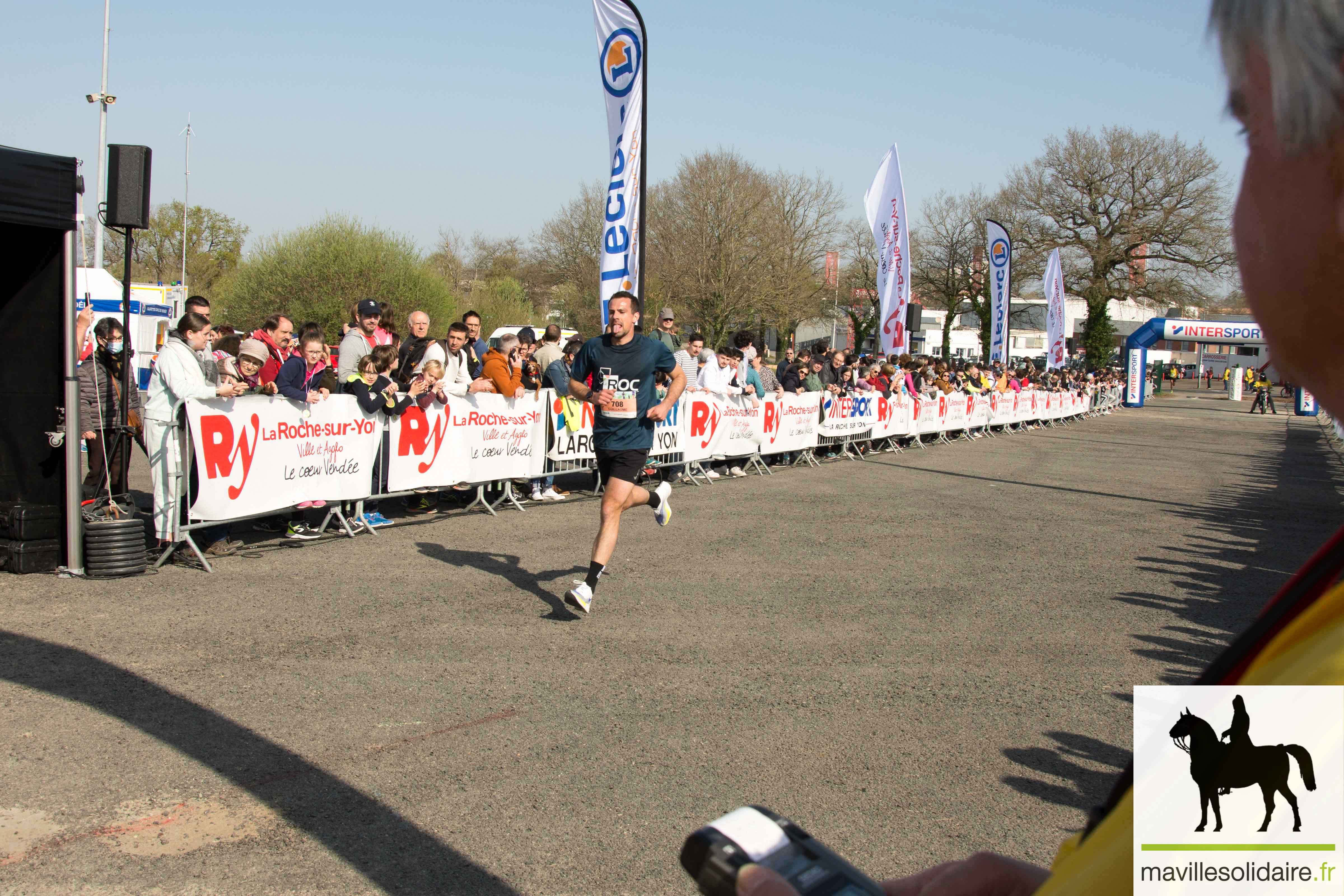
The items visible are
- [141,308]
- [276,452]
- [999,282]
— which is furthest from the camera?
[999,282]

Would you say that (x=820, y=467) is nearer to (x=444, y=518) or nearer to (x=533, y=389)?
(x=533, y=389)

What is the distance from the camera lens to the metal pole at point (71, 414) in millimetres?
7656

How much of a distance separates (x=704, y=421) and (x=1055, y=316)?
28192mm

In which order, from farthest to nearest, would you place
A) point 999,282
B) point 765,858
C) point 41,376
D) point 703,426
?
point 999,282
point 703,426
point 41,376
point 765,858

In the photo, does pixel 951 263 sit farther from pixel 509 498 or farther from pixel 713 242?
pixel 509 498

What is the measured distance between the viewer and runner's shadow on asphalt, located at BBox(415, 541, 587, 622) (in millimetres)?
7023

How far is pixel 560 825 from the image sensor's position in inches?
146

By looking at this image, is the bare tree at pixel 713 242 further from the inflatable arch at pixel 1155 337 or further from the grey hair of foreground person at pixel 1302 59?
the grey hair of foreground person at pixel 1302 59

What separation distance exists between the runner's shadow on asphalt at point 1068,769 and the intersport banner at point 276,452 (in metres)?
6.47

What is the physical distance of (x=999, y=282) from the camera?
30.4 metres

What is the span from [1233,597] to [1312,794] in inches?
317

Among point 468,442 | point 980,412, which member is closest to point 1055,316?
point 980,412

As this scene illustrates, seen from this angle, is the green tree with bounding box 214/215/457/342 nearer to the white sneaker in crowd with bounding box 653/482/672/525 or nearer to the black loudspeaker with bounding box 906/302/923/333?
the black loudspeaker with bounding box 906/302/923/333

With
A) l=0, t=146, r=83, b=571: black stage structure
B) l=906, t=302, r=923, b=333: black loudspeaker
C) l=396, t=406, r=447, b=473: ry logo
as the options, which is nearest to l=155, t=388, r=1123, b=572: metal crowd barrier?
l=396, t=406, r=447, b=473: ry logo
